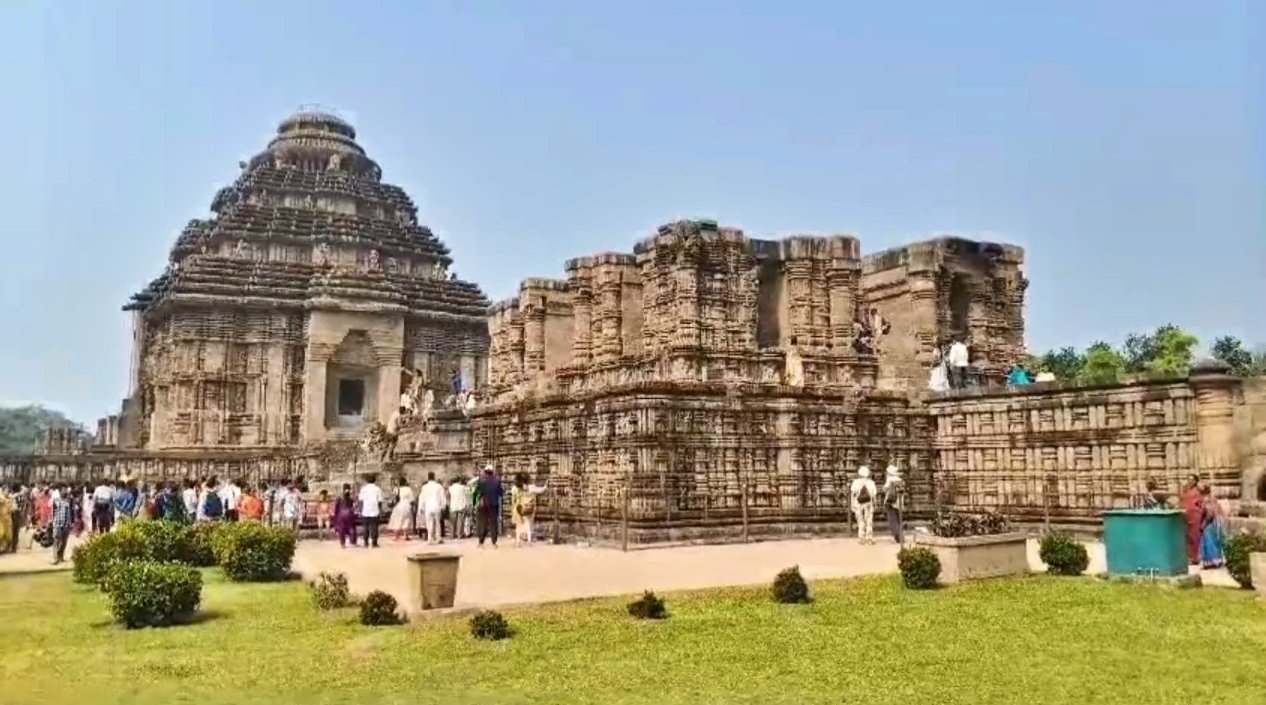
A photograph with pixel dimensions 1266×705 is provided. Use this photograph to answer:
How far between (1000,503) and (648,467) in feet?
21.7

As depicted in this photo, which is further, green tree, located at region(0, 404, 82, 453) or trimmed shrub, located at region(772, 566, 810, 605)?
green tree, located at region(0, 404, 82, 453)

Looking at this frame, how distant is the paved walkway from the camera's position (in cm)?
1222

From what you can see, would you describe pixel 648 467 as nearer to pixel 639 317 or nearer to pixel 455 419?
pixel 639 317

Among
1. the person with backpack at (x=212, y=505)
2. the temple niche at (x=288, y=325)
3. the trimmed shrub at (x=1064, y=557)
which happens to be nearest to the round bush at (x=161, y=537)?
the person with backpack at (x=212, y=505)

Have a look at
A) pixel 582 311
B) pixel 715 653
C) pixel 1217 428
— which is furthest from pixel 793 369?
pixel 715 653

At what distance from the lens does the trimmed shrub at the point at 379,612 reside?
10.0 metres

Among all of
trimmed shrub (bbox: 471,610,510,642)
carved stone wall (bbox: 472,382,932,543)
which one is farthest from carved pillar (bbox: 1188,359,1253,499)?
trimmed shrub (bbox: 471,610,510,642)

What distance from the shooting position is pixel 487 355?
146 feet

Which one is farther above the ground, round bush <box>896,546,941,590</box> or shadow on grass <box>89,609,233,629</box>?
round bush <box>896,546,941,590</box>

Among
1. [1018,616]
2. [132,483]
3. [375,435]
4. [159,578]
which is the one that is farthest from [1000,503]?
[132,483]

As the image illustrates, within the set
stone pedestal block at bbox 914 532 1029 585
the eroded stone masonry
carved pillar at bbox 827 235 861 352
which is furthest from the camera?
carved pillar at bbox 827 235 861 352

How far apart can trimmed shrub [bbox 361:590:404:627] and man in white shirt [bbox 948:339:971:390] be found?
49.9 ft

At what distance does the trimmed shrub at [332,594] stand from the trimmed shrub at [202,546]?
4883 millimetres

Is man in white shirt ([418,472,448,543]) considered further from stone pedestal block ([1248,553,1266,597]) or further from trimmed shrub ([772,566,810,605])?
stone pedestal block ([1248,553,1266,597])
